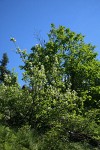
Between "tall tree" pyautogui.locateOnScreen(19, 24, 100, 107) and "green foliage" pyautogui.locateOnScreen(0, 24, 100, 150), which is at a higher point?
"tall tree" pyautogui.locateOnScreen(19, 24, 100, 107)

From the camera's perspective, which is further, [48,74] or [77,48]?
[77,48]

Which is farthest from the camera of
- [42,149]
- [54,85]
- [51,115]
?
[54,85]

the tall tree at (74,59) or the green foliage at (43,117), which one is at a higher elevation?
the tall tree at (74,59)

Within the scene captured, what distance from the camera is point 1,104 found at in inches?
817

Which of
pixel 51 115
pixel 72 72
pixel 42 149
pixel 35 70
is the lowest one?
pixel 42 149

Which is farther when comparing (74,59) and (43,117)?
(74,59)

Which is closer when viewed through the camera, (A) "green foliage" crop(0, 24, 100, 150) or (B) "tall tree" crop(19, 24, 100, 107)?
(A) "green foliage" crop(0, 24, 100, 150)

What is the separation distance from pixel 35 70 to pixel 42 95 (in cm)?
178

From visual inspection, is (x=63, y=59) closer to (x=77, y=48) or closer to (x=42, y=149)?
(x=77, y=48)

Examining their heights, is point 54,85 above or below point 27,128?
above

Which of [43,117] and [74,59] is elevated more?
[74,59]

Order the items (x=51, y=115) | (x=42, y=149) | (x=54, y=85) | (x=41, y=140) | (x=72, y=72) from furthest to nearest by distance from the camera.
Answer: (x=72, y=72), (x=54, y=85), (x=51, y=115), (x=41, y=140), (x=42, y=149)

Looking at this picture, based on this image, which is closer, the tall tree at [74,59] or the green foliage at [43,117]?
the green foliage at [43,117]

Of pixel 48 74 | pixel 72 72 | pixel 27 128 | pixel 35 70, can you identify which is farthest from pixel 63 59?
pixel 27 128
